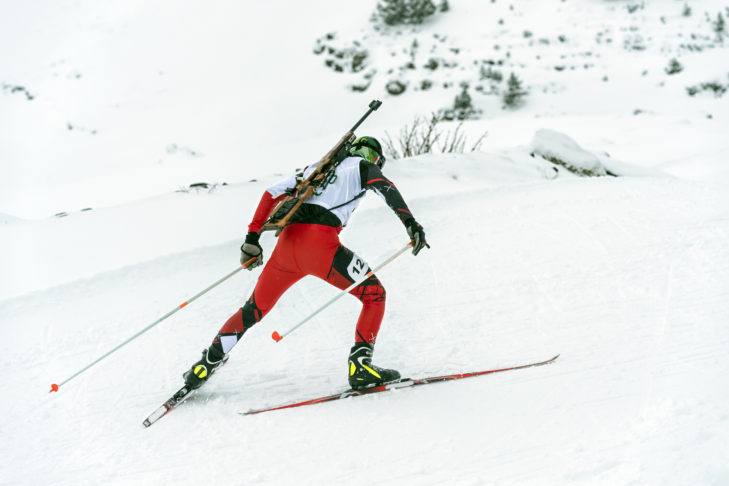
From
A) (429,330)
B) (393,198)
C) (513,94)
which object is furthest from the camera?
(513,94)

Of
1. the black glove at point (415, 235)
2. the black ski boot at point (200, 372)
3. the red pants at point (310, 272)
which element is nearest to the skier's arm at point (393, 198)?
the black glove at point (415, 235)

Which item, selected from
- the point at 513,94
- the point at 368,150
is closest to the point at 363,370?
the point at 368,150

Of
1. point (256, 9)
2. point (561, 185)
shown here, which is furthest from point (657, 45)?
point (256, 9)

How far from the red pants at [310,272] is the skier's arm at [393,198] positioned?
0.36m

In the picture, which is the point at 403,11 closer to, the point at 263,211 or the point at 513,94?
the point at 513,94

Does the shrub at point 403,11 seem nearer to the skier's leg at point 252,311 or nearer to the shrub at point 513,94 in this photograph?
the shrub at point 513,94

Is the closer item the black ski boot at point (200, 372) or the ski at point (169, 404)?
the ski at point (169, 404)

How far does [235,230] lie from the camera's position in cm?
552

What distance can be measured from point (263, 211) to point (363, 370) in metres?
1.12

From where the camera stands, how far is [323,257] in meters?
3.09

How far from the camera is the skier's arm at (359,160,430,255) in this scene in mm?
2938

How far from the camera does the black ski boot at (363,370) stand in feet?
10.3

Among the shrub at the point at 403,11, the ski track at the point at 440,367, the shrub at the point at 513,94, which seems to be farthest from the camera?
the shrub at the point at 403,11

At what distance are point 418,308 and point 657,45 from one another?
1540cm
